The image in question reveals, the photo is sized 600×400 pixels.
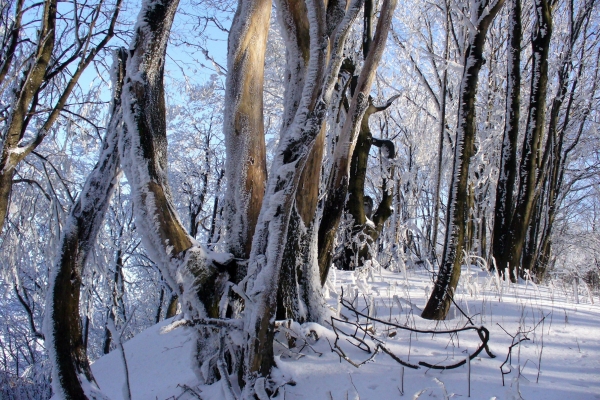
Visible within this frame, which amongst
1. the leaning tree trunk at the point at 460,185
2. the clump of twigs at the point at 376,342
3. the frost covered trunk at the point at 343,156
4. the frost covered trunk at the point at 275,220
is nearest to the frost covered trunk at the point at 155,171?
the frost covered trunk at the point at 275,220

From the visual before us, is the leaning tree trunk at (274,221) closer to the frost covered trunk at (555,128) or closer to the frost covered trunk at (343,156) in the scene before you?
the frost covered trunk at (343,156)

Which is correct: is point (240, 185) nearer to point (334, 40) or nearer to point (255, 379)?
point (334, 40)

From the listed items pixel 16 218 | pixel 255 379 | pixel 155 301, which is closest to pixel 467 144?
pixel 255 379

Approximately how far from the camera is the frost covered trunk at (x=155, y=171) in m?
2.33

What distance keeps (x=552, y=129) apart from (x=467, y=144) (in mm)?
5967

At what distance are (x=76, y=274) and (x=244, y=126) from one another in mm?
1630

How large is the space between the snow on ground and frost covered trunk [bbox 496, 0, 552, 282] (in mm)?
2354

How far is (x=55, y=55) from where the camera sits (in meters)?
6.12

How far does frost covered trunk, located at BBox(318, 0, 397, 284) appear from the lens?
299 centimetres

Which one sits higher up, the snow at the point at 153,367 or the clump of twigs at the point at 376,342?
the clump of twigs at the point at 376,342

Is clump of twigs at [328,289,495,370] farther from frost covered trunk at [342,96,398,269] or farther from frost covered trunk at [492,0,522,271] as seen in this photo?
frost covered trunk at [342,96,398,269]

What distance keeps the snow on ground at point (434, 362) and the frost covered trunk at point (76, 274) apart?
0.43 meters

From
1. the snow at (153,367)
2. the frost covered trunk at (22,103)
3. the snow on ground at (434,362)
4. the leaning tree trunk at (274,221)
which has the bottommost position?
the snow at (153,367)

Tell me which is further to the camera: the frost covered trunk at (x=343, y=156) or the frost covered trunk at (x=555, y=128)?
the frost covered trunk at (x=555, y=128)
